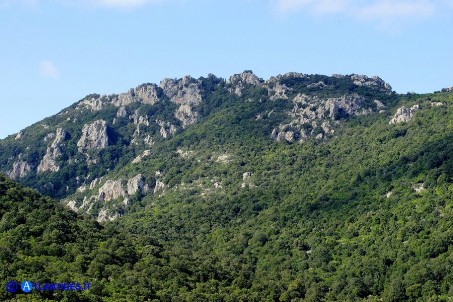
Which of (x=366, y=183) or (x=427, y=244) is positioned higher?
(x=366, y=183)

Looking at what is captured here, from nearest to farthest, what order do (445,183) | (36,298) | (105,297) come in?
(36,298) → (105,297) → (445,183)

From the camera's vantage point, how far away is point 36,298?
76.8 meters

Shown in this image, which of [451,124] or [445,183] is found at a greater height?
[451,124]

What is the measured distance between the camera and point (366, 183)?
588 ft

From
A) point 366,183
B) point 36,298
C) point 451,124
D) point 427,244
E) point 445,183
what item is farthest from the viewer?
point 451,124

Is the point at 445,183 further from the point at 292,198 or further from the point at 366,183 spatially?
the point at 292,198

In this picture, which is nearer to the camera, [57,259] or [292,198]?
[57,259]

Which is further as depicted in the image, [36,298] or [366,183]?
[366,183]

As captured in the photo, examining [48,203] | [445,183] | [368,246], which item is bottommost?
[368,246]

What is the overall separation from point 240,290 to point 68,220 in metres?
31.9

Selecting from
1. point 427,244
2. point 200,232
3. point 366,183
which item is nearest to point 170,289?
point 427,244

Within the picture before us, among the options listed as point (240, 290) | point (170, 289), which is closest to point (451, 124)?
point (240, 290)

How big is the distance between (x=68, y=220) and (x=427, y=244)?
7448cm

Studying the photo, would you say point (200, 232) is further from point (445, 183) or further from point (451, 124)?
point (451, 124)
